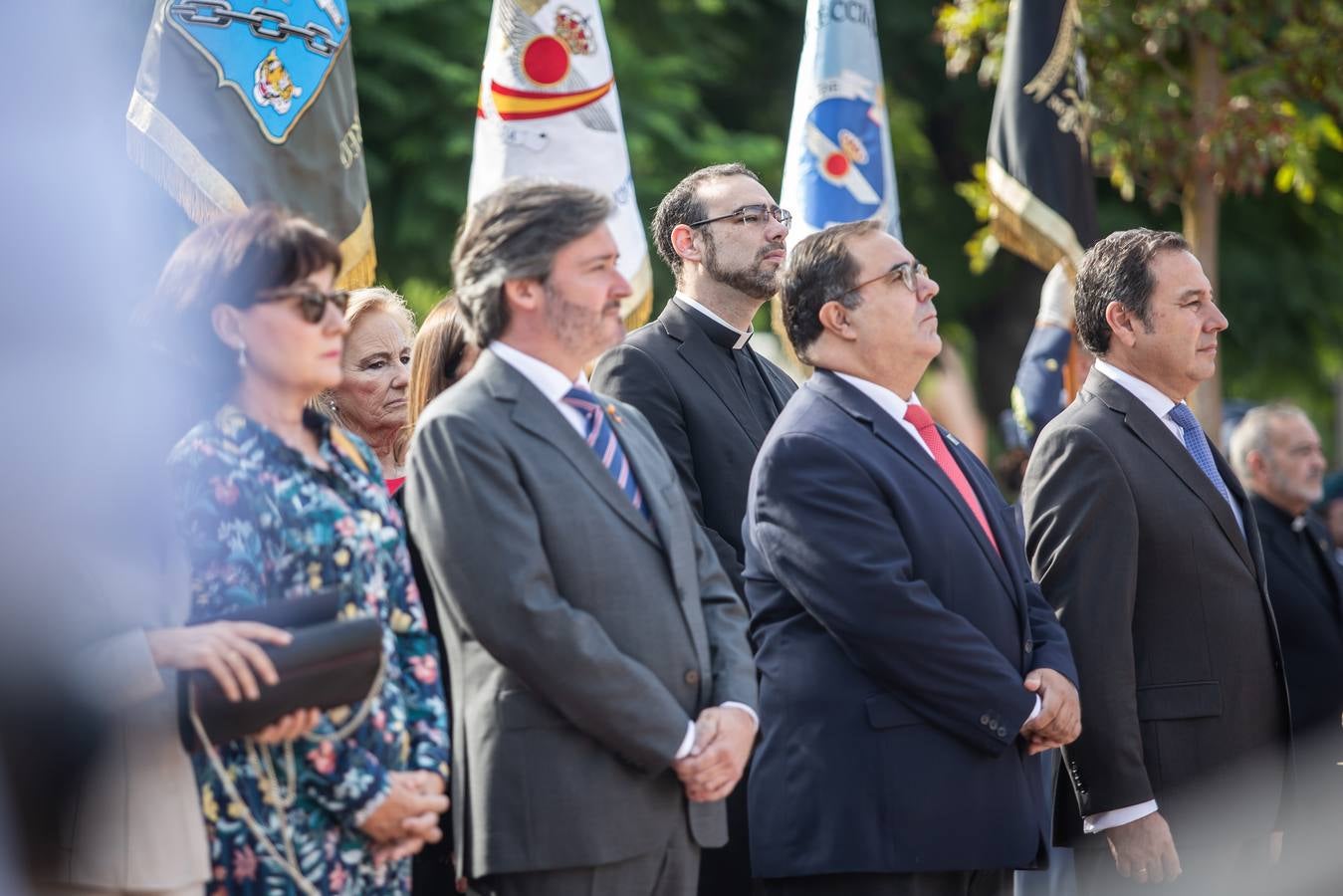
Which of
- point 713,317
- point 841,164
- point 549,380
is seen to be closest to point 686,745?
point 549,380

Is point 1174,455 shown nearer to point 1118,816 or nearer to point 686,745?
point 1118,816

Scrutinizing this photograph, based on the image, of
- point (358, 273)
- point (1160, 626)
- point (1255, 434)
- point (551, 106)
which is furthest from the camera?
point (1255, 434)

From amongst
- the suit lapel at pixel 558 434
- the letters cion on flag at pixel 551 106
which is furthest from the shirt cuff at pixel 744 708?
the letters cion on flag at pixel 551 106

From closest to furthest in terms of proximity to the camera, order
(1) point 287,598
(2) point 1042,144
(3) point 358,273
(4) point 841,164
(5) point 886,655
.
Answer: (1) point 287,598 < (5) point 886,655 < (3) point 358,273 < (4) point 841,164 < (2) point 1042,144

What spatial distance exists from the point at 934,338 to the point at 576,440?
1058 millimetres

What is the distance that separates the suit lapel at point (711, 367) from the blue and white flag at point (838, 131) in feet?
6.56

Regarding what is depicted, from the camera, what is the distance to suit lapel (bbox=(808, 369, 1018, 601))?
3.63 m

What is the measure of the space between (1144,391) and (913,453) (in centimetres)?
102

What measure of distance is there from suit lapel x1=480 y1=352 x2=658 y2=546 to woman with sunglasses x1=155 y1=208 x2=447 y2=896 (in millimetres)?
318

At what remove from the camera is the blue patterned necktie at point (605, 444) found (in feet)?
10.4

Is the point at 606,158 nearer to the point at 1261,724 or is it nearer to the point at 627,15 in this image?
the point at 1261,724

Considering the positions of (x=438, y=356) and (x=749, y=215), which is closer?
(x=438, y=356)

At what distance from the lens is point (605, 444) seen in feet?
10.5

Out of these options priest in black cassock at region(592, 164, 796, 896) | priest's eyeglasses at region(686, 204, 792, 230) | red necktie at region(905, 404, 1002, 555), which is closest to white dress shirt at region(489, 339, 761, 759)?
red necktie at region(905, 404, 1002, 555)
